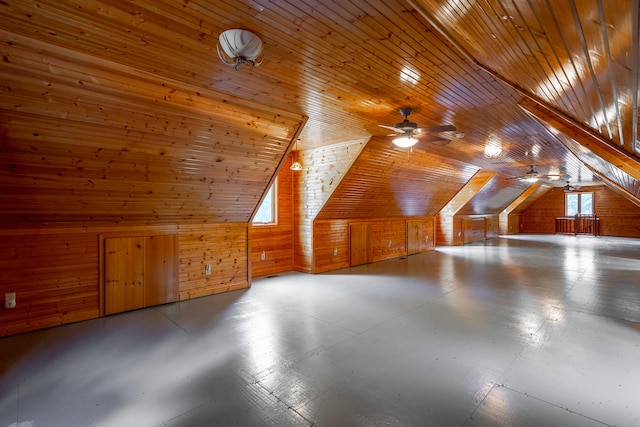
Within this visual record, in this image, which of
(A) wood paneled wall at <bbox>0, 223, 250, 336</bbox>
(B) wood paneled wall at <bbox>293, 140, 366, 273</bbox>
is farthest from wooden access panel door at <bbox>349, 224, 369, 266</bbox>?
(A) wood paneled wall at <bbox>0, 223, 250, 336</bbox>

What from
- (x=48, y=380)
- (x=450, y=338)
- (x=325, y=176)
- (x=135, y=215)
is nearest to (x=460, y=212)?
(x=325, y=176)

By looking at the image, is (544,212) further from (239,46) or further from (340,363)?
(239,46)

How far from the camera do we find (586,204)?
15.1 m

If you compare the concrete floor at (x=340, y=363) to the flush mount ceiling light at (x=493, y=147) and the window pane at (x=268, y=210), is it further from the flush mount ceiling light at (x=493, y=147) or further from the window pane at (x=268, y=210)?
the flush mount ceiling light at (x=493, y=147)

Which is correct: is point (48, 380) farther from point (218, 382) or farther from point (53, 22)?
point (53, 22)

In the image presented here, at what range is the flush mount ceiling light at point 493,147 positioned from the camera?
5.54 m

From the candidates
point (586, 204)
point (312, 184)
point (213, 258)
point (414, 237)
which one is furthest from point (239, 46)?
point (586, 204)

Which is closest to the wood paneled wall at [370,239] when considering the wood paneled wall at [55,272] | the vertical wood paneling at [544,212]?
the wood paneled wall at [55,272]

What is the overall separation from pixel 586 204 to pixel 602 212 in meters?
0.74

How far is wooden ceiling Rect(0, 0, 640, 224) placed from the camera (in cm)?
178

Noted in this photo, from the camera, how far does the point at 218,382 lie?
2434mm

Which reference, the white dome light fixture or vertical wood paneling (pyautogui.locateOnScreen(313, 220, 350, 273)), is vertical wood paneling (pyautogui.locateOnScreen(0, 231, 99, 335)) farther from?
the white dome light fixture

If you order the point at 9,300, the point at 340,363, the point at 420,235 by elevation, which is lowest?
the point at 340,363

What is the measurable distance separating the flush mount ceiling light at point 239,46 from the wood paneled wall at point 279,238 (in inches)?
162
